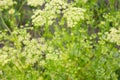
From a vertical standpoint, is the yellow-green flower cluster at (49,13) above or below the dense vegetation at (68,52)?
above

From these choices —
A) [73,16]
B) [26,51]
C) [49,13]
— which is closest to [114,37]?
[73,16]

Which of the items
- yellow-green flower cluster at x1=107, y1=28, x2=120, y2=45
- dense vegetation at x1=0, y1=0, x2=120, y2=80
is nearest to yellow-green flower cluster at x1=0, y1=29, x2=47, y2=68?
dense vegetation at x1=0, y1=0, x2=120, y2=80

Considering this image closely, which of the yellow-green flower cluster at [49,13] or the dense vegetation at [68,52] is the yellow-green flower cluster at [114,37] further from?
the yellow-green flower cluster at [49,13]

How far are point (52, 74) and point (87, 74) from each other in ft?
0.76

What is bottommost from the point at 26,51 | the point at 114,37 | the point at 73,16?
the point at 26,51

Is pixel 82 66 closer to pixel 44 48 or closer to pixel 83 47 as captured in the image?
pixel 83 47

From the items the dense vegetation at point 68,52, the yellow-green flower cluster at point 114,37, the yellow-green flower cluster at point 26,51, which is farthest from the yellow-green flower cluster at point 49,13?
the yellow-green flower cluster at point 114,37

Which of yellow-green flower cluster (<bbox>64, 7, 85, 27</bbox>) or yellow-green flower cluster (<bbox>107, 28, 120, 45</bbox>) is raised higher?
yellow-green flower cluster (<bbox>64, 7, 85, 27</bbox>)

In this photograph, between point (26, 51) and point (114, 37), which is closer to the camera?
point (114, 37)

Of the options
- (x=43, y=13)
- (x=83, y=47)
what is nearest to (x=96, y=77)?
(x=83, y=47)

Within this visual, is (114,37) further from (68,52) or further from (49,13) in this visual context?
(49,13)

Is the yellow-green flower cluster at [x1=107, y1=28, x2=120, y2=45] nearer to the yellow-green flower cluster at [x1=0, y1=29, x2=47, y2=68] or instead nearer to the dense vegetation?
the dense vegetation

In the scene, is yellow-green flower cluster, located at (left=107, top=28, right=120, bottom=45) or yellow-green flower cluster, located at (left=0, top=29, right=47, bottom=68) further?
yellow-green flower cluster, located at (left=0, top=29, right=47, bottom=68)

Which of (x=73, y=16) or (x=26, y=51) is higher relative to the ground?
(x=73, y=16)
